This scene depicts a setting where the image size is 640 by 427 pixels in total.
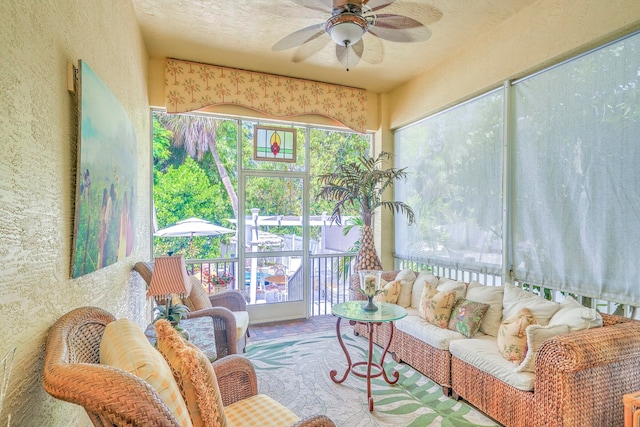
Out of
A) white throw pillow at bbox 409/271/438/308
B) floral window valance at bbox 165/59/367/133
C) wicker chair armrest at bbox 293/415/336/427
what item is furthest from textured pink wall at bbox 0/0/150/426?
white throw pillow at bbox 409/271/438/308

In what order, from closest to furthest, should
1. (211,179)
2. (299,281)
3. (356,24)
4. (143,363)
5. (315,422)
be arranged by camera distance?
1. (143,363)
2. (315,422)
3. (356,24)
4. (211,179)
5. (299,281)

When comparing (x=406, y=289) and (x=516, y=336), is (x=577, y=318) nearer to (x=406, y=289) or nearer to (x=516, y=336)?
(x=516, y=336)

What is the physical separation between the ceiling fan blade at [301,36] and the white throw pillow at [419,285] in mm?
2461

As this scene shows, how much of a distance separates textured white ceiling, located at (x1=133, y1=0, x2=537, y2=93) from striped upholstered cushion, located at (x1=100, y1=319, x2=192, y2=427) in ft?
7.92

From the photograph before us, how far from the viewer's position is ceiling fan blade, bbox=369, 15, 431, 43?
239cm

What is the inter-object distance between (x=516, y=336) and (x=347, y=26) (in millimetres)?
2333

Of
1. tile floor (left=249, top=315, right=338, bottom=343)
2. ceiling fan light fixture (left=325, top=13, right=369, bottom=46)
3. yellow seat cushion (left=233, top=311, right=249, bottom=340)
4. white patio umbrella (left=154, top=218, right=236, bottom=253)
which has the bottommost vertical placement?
tile floor (left=249, top=315, right=338, bottom=343)

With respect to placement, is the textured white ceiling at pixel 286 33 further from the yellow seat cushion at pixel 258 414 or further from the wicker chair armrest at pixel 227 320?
the yellow seat cushion at pixel 258 414

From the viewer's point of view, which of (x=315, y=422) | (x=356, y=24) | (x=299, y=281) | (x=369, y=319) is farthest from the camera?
(x=299, y=281)

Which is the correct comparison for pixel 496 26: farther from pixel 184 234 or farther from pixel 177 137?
pixel 184 234

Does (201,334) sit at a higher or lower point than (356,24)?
lower

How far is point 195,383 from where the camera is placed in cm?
107

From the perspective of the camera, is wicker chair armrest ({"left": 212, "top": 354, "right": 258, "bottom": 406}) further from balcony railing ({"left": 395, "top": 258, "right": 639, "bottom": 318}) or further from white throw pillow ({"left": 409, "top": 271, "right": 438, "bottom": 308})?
balcony railing ({"left": 395, "top": 258, "right": 639, "bottom": 318})

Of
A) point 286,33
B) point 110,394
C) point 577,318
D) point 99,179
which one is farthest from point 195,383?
point 286,33
